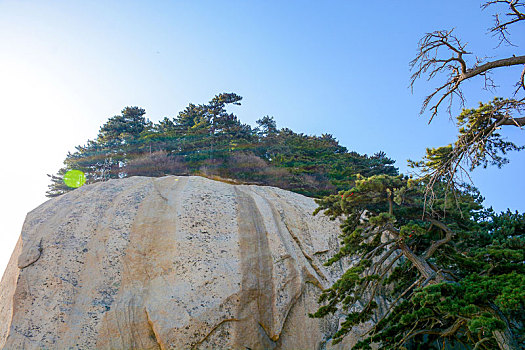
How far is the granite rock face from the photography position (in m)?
9.17

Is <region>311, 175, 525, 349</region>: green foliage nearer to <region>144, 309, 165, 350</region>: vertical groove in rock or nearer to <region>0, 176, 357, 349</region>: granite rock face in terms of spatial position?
<region>0, 176, 357, 349</region>: granite rock face

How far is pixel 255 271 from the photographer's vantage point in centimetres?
1058

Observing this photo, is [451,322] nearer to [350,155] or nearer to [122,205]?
[122,205]

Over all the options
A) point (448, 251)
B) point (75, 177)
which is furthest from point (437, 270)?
point (75, 177)

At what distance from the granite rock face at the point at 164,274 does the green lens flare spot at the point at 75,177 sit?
46.9ft

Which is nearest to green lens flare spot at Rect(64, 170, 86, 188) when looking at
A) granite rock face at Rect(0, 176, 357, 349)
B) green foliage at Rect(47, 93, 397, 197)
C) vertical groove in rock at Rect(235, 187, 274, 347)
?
green foliage at Rect(47, 93, 397, 197)

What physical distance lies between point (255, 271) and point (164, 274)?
2.50 meters

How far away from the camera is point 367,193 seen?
9320 millimetres

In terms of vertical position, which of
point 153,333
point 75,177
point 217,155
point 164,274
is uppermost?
point 217,155

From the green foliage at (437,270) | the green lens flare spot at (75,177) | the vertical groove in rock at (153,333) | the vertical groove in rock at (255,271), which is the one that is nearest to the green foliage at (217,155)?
the green lens flare spot at (75,177)

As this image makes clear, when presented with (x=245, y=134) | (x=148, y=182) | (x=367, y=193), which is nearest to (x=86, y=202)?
(x=148, y=182)

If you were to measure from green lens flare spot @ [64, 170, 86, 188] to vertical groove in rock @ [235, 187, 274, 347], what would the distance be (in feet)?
57.9

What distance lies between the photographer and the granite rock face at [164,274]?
30.1ft

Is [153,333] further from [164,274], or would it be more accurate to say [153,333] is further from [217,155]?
[217,155]
